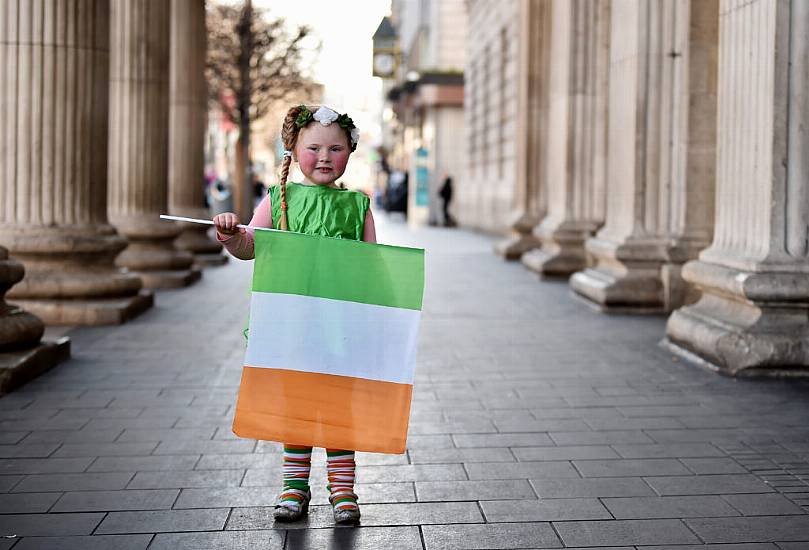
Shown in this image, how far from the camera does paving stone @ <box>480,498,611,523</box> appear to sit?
13.1 feet

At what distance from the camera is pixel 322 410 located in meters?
3.86

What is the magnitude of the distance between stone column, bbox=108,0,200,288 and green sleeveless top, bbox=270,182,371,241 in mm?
8514

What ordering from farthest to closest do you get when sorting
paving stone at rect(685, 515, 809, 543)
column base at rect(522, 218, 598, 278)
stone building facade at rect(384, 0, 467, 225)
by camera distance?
stone building facade at rect(384, 0, 467, 225), column base at rect(522, 218, 598, 278), paving stone at rect(685, 515, 809, 543)

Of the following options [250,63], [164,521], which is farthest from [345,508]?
[250,63]

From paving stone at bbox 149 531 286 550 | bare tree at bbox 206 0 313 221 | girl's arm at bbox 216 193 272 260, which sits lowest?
paving stone at bbox 149 531 286 550

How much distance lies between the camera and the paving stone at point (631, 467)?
463 cm

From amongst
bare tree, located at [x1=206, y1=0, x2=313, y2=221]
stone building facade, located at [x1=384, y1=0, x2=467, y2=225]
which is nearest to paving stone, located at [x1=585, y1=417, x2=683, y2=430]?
bare tree, located at [x1=206, y1=0, x2=313, y2=221]

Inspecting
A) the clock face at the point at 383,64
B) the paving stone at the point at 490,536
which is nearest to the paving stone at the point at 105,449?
the paving stone at the point at 490,536

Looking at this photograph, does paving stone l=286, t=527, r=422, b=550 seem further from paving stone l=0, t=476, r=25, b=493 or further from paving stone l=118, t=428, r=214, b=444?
paving stone l=118, t=428, r=214, b=444

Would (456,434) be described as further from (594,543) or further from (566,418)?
(594,543)

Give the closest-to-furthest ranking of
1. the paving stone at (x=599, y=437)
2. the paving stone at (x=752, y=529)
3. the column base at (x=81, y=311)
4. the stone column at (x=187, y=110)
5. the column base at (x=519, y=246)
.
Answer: the paving stone at (x=752, y=529) < the paving stone at (x=599, y=437) < the column base at (x=81, y=311) < the stone column at (x=187, y=110) < the column base at (x=519, y=246)

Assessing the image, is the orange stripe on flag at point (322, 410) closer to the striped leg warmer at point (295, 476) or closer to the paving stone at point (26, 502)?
the striped leg warmer at point (295, 476)

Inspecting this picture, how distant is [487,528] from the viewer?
3873 mm

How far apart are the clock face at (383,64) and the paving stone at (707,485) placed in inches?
1543
